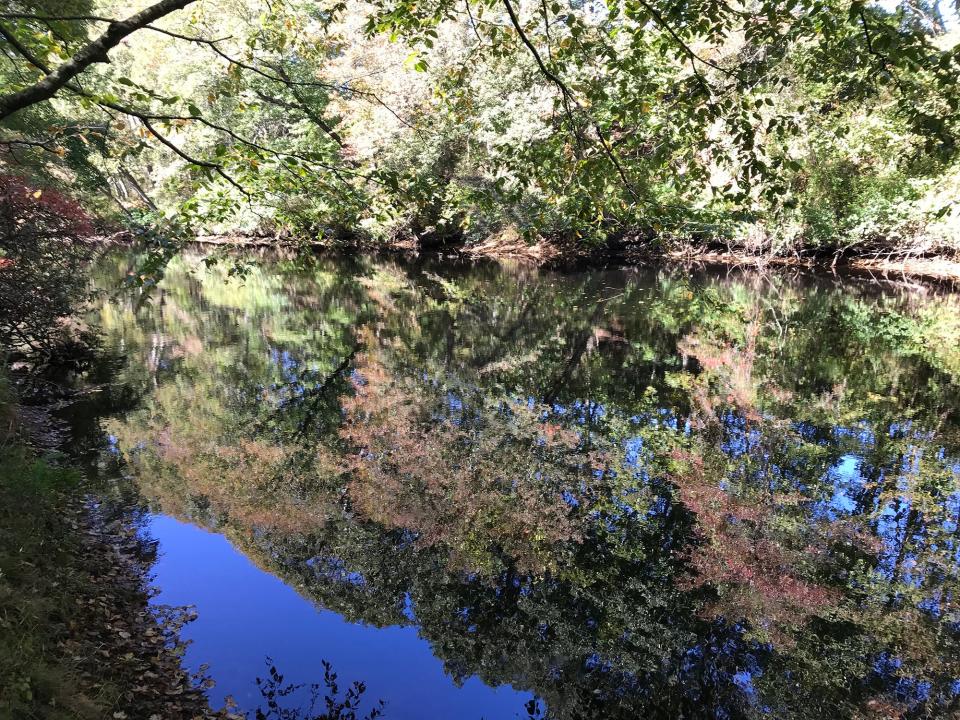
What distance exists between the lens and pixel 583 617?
242 inches

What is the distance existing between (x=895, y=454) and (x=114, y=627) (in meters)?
10.9

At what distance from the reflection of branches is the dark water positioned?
76 millimetres

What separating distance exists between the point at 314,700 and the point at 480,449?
205 inches

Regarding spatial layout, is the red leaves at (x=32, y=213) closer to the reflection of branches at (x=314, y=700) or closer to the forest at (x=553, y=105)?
the forest at (x=553, y=105)

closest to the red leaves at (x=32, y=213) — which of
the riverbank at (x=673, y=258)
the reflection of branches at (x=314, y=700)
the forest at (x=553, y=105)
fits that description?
the forest at (x=553, y=105)

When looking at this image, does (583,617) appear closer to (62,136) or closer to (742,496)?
(742,496)

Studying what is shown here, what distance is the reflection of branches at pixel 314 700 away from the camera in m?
4.95

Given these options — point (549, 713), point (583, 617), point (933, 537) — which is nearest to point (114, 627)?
point (549, 713)

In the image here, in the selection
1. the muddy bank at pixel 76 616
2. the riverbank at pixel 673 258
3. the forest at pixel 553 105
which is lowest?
the muddy bank at pixel 76 616

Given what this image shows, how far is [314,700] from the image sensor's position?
5148 mm

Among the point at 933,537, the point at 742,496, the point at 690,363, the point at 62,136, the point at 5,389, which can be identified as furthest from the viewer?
the point at 690,363

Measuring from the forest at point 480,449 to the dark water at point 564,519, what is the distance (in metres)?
0.05

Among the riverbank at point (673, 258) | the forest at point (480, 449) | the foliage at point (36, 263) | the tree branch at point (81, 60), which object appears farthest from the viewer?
the riverbank at point (673, 258)

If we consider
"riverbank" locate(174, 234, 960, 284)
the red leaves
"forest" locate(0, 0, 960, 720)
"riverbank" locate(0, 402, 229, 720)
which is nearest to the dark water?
"forest" locate(0, 0, 960, 720)
